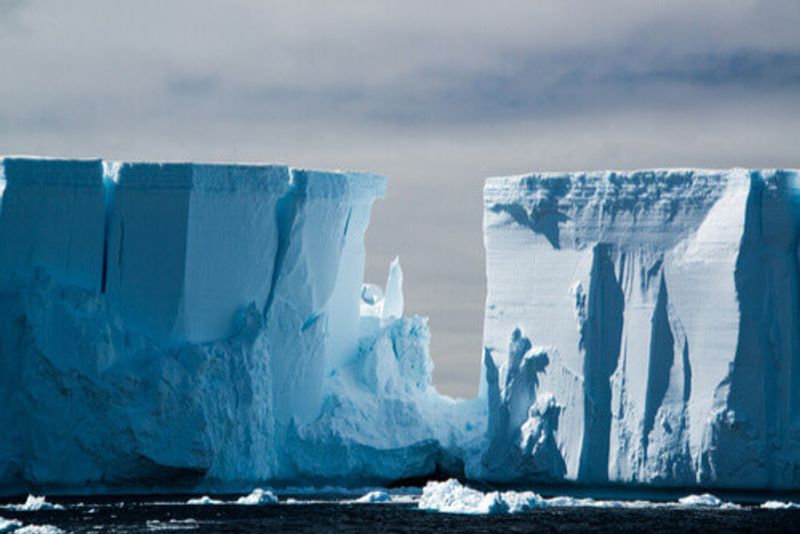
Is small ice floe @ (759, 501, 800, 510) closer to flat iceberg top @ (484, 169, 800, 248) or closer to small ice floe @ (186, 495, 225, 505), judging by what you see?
flat iceberg top @ (484, 169, 800, 248)

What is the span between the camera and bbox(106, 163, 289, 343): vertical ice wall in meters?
25.7

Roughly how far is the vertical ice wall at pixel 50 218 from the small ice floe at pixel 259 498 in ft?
11.0

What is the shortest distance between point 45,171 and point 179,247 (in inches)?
75.9

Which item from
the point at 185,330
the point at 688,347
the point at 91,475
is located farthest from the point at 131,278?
the point at 688,347

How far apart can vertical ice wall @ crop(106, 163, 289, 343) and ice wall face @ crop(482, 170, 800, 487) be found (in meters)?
3.59

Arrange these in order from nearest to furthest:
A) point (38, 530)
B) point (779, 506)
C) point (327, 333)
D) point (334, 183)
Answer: point (38, 530) < point (779, 506) < point (334, 183) < point (327, 333)

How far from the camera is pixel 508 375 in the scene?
26.7 meters

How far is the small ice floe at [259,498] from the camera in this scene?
24531 millimetres

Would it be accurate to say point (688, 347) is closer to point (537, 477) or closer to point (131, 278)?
point (537, 477)

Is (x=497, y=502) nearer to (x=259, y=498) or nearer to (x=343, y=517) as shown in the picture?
(x=343, y=517)

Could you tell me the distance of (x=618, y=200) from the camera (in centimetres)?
2622

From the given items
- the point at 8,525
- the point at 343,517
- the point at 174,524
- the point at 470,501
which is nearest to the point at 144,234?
the point at 343,517

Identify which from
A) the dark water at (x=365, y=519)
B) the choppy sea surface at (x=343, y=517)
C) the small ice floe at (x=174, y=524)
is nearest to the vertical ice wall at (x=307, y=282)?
the choppy sea surface at (x=343, y=517)

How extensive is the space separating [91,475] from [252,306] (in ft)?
9.69
